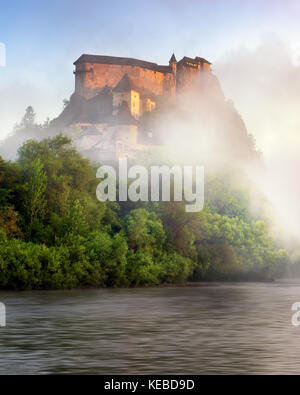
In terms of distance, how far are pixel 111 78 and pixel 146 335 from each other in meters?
135

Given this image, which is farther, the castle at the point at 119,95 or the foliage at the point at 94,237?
the castle at the point at 119,95

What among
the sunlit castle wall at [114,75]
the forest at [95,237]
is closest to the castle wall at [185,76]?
the sunlit castle wall at [114,75]

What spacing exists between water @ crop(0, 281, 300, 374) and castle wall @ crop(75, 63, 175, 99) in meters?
114

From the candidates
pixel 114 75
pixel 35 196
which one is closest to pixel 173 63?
pixel 114 75

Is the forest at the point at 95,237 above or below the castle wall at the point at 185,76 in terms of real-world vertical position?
below

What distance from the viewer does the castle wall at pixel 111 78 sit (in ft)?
521

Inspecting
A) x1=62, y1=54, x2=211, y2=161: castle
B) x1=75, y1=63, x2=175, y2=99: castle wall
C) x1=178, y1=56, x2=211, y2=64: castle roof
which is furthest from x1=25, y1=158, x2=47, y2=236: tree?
x1=178, y1=56, x2=211, y2=64: castle roof

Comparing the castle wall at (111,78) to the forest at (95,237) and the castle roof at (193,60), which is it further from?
the forest at (95,237)

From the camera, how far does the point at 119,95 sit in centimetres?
15475

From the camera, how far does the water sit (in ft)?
70.0
